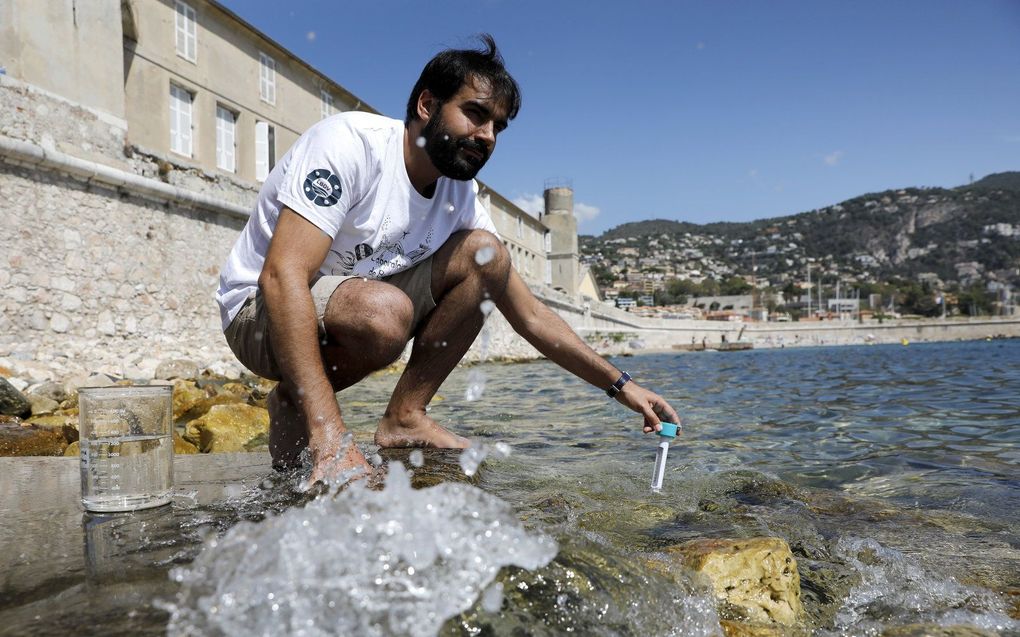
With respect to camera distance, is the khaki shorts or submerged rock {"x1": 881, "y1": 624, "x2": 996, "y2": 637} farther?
the khaki shorts

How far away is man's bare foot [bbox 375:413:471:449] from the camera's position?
2586mm

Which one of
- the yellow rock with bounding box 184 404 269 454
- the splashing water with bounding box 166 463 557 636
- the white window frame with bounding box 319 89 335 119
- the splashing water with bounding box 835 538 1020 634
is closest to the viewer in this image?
the splashing water with bounding box 166 463 557 636

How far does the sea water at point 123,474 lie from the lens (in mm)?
1645

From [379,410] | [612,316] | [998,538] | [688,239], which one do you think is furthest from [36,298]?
[688,239]

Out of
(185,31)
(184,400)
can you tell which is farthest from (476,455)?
(185,31)

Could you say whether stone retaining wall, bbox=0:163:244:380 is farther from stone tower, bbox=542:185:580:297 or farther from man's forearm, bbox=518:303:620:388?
stone tower, bbox=542:185:580:297

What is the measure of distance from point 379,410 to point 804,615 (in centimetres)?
469

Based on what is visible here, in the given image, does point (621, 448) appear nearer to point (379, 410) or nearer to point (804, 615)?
point (804, 615)

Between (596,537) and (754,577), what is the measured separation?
1.22ft

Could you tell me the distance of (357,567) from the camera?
0.95 m

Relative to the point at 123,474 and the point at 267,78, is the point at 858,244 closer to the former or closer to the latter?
the point at 267,78

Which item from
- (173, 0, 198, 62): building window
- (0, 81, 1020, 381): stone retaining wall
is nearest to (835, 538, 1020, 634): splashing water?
(0, 81, 1020, 381): stone retaining wall

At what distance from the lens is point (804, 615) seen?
1.46m

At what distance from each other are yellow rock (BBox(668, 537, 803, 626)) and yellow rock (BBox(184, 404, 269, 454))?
9.98ft
